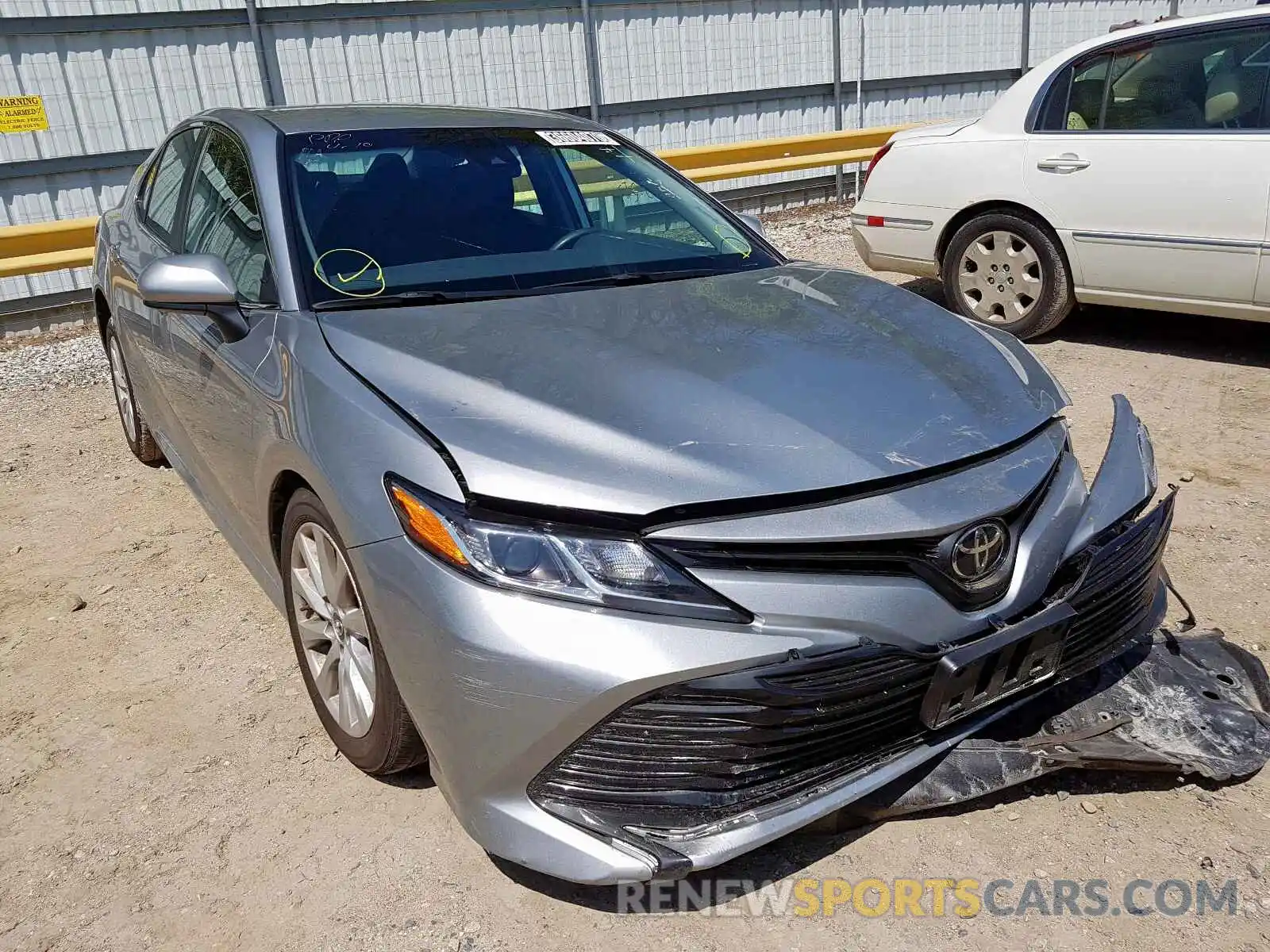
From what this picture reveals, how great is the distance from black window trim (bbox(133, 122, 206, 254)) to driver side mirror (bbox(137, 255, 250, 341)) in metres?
0.87

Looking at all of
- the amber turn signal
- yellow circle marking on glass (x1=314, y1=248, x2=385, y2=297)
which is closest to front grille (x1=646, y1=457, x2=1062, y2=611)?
the amber turn signal

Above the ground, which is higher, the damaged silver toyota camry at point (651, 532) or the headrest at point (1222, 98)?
the headrest at point (1222, 98)

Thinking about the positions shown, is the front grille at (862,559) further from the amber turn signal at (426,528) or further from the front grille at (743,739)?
the amber turn signal at (426,528)

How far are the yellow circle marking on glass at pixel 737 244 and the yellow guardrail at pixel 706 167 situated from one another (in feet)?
16.5

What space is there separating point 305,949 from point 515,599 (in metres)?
0.85

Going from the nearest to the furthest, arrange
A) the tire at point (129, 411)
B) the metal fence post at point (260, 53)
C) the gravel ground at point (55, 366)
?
the tire at point (129, 411)
the gravel ground at point (55, 366)
the metal fence post at point (260, 53)

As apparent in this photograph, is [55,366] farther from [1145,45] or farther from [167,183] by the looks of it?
[1145,45]

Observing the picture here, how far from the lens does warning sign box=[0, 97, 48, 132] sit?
24.7 feet

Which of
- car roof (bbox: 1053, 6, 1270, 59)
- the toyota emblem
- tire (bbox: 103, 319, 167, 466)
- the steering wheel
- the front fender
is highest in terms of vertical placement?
car roof (bbox: 1053, 6, 1270, 59)

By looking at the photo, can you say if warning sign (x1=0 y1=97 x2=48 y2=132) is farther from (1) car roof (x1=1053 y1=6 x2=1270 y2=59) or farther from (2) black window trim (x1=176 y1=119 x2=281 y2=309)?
(1) car roof (x1=1053 y1=6 x2=1270 y2=59)

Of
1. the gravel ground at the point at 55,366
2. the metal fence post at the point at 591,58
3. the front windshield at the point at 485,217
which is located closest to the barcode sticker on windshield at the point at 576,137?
the front windshield at the point at 485,217

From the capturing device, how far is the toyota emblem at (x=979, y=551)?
73.5 inches

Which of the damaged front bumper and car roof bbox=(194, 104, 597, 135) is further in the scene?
car roof bbox=(194, 104, 597, 135)

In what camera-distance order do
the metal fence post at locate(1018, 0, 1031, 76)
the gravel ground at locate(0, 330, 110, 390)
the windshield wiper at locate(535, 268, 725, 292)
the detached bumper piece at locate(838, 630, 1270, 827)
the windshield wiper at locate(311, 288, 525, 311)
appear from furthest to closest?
the metal fence post at locate(1018, 0, 1031, 76), the gravel ground at locate(0, 330, 110, 390), the windshield wiper at locate(535, 268, 725, 292), the windshield wiper at locate(311, 288, 525, 311), the detached bumper piece at locate(838, 630, 1270, 827)
